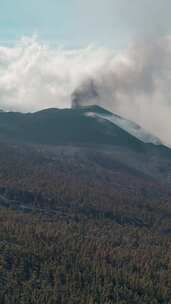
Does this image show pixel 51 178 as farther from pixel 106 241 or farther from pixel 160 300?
pixel 160 300

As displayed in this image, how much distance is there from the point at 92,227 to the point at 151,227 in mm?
23582

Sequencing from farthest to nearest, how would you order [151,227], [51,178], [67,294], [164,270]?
[51,178], [151,227], [164,270], [67,294]

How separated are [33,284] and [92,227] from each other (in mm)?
53482

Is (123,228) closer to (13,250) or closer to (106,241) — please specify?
(106,241)

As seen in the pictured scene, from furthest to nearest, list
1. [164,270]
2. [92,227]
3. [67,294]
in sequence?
[92,227]
[164,270]
[67,294]

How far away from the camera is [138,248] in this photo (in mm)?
129875

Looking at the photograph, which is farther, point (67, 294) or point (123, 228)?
point (123, 228)

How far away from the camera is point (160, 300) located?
323 ft

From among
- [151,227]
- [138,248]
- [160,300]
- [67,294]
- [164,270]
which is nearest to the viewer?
[67,294]

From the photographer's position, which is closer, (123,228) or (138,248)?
(138,248)

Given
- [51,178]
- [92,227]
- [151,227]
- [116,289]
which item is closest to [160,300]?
Result: [116,289]

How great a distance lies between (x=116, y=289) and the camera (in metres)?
96.6

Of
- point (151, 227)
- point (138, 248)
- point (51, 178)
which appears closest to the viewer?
point (138, 248)

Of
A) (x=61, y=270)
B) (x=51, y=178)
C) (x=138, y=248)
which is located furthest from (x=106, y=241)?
(x=51, y=178)
